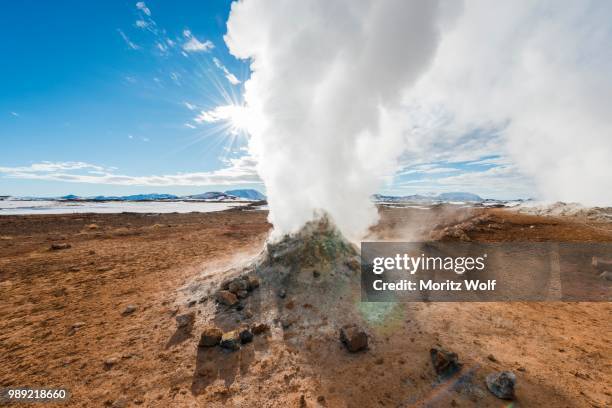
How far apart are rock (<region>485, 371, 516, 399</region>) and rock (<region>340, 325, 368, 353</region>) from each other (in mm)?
2476

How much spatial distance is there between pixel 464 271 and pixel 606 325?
4541mm

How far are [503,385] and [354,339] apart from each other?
2856 millimetres

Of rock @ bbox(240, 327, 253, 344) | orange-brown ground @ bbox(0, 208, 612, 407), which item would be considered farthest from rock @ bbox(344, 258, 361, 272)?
rock @ bbox(240, 327, 253, 344)

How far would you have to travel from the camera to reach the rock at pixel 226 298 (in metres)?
7.85

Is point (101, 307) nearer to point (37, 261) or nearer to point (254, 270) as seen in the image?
point (254, 270)

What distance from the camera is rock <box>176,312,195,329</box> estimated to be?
284 inches

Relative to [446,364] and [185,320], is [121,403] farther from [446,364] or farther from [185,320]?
[446,364]

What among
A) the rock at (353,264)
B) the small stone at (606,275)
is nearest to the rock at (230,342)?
the rock at (353,264)

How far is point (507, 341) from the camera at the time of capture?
20.6 ft

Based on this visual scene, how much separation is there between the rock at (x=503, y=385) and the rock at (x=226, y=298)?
673 cm

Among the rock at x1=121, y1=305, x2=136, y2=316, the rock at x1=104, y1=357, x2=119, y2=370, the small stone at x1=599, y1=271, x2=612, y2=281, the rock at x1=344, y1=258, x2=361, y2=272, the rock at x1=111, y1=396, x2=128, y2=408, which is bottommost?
the rock at x1=111, y1=396, x2=128, y2=408

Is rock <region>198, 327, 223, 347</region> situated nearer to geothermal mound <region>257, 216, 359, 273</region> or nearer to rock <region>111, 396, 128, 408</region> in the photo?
rock <region>111, 396, 128, 408</region>

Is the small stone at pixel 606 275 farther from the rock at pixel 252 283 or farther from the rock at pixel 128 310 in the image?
the rock at pixel 128 310

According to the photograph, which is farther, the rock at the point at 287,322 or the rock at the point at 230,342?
the rock at the point at 287,322
